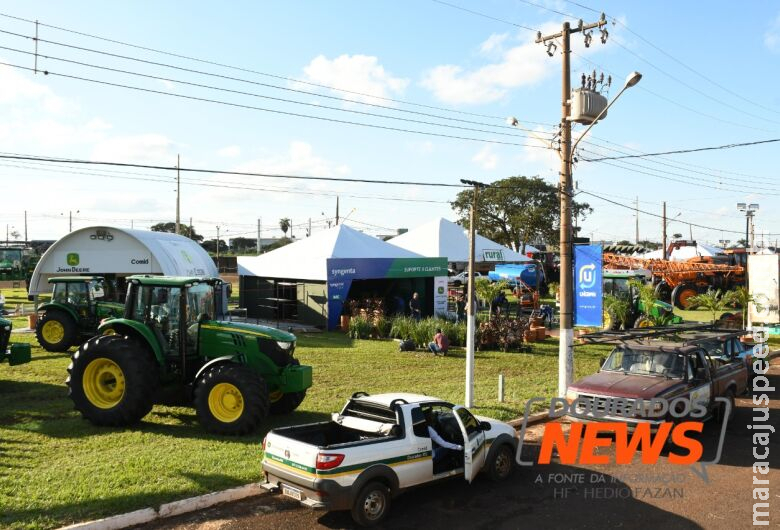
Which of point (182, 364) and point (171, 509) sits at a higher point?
point (182, 364)

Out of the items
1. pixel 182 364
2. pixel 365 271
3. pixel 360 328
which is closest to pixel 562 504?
pixel 182 364

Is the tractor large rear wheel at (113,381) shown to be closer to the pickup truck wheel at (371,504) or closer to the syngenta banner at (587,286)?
the pickup truck wheel at (371,504)

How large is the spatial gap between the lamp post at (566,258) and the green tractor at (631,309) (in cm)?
922

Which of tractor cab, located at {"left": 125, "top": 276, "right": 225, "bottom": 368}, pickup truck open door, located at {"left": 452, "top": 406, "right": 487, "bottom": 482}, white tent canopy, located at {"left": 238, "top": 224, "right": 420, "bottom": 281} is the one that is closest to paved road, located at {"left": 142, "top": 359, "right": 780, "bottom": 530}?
pickup truck open door, located at {"left": 452, "top": 406, "right": 487, "bottom": 482}

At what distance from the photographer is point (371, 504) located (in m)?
6.75

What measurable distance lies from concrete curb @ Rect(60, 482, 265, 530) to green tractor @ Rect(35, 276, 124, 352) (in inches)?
509

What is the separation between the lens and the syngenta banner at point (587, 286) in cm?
1332

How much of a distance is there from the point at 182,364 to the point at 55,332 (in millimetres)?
10656

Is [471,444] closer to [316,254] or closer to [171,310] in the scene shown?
[171,310]

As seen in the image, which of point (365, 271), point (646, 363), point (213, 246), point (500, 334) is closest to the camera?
point (646, 363)

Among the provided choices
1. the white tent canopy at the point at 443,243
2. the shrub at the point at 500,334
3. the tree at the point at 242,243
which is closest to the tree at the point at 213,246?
the tree at the point at 242,243

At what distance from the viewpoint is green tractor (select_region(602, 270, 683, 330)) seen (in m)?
22.3

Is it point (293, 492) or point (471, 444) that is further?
point (471, 444)

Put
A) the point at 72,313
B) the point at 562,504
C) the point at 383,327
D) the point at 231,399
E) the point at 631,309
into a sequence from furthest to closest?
the point at 631,309 → the point at 383,327 → the point at 72,313 → the point at 231,399 → the point at 562,504
